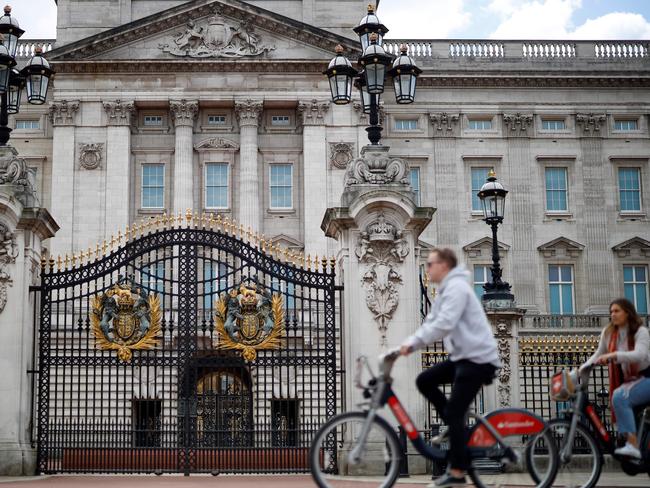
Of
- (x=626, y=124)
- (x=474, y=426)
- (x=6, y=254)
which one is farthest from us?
(x=626, y=124)

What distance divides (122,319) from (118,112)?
33.5 m

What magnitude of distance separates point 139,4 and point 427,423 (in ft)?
130

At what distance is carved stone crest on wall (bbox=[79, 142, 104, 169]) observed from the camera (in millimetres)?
48438

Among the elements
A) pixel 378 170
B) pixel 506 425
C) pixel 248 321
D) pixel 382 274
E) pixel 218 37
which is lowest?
pixel 506 425

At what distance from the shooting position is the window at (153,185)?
49.1 m

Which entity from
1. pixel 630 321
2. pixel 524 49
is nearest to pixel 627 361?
pixel 630 321

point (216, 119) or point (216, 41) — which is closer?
point (216, 41)

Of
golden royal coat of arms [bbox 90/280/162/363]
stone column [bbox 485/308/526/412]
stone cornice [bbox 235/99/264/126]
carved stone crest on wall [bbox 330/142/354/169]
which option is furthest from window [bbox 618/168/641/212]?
golden royal coat of arms [bbox 90/280/162/363]

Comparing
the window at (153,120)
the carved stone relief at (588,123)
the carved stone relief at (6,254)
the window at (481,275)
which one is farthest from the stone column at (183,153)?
the carved stone relief at (6,254)

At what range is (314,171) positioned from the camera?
49.0 metres

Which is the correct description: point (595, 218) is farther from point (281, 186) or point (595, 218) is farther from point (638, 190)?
point (281, 186)

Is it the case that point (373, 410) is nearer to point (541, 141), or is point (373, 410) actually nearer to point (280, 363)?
point (280, 363)

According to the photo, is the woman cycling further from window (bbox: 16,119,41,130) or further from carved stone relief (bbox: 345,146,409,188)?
window (bbox: 16,119,41,130)

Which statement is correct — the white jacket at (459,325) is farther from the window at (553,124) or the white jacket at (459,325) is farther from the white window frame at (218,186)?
the window at (553,124)
